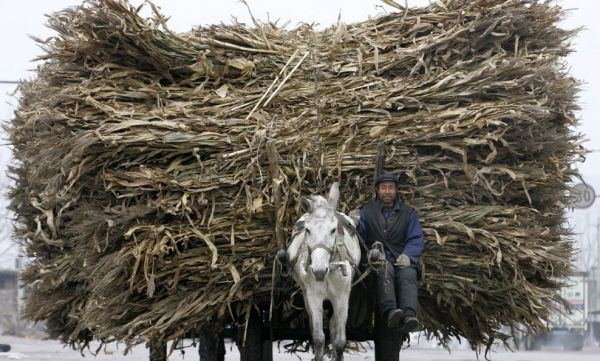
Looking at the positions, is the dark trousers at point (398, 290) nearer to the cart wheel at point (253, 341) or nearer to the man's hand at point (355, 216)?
the man's hand at point (355, 216)

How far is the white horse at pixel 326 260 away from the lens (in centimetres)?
805

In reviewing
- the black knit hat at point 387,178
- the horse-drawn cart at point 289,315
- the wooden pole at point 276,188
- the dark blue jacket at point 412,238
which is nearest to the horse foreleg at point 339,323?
the horse-drawn cart at point 289,315

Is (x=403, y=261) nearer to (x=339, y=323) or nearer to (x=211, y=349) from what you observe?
(x=339, y=323)

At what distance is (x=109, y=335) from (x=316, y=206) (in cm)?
203

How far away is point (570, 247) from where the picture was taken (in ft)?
30.5

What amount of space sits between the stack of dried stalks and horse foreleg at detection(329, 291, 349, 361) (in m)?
0.75

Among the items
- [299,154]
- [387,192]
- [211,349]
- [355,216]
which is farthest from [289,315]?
[211,349]

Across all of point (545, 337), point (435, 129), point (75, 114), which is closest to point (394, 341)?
point (435, 129)

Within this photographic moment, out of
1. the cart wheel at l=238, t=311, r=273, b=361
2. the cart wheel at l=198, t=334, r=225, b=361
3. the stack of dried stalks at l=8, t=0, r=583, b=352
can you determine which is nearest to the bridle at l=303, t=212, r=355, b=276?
the stack of dried stalks at l=8, t=0, r=583, b=352

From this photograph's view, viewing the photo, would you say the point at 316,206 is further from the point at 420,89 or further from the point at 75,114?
the point at 75,114

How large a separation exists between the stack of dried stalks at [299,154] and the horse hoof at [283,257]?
0.46 meters

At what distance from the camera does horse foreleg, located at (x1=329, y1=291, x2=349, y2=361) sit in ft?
26.9

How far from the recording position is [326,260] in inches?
312

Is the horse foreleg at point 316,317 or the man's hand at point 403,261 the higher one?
the man's hand at point 403,261
